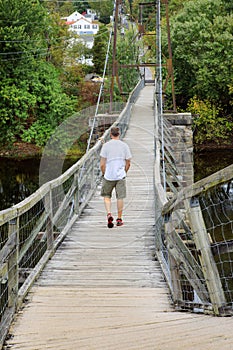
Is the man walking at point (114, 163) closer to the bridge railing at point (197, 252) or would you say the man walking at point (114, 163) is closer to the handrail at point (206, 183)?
the bridge railing at point (197, 252)

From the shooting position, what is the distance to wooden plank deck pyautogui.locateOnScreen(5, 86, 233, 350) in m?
2.92

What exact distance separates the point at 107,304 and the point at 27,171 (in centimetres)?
1981

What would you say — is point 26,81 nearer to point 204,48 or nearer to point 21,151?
point 21,151

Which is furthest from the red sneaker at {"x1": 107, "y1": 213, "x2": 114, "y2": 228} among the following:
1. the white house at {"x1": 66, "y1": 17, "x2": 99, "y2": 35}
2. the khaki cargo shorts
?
the white house at {"x1": 66, "y1": 17, "x2": 99, "y2": 35}

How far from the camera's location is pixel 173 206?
383cm

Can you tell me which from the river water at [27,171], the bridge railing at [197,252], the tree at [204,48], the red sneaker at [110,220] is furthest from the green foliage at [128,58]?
the bridge railing at [197,252]

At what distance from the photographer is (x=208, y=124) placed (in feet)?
84.9

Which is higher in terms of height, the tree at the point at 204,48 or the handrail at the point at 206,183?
the tree at the point at 204,48

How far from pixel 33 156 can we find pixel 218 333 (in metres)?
Result: 23.2

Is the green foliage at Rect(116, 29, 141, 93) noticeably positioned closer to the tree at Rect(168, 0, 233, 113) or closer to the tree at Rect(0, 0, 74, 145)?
the tree at Rect(168, 0, 233, 113)

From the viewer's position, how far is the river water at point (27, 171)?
766 inches

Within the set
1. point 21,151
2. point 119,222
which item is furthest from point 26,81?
point 119,222

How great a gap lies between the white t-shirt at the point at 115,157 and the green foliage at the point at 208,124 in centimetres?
1971

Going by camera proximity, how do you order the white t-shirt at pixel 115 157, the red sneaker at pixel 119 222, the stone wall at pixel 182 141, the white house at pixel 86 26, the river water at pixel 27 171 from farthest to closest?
the white house at pixel 86 26
the river water at pixel 27 171
the stone wall at pixel 182 141
the red sneaker at pixel 119 222
the white t-shirt at pixel 115 157
